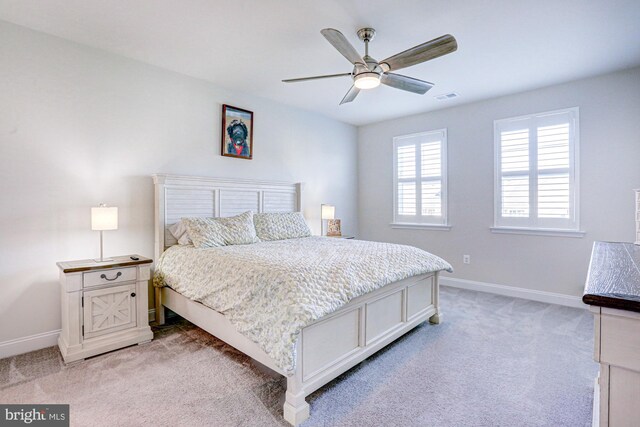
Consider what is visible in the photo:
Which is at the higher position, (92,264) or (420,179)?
(420,179)

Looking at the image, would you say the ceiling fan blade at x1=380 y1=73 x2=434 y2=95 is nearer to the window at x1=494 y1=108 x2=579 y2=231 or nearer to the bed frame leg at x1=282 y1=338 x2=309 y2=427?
the window at x1=494 y1=108 x2=579 y2=231

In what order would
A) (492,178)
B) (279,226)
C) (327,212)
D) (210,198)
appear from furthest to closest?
(327,212) < (492,178) < (279,226) < (210,198)

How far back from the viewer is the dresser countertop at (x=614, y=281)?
82 centimetres

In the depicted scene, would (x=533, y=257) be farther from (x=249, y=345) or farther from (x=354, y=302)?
(x=249, y=345)

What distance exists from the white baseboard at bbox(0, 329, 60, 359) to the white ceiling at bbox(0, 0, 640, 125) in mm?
2532

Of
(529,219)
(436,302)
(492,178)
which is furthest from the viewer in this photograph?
(492,178)

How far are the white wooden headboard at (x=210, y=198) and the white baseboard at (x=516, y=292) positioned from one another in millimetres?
2553

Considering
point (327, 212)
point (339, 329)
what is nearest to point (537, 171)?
point (327, 212)

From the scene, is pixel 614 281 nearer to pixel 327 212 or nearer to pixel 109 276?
pixel 109 276

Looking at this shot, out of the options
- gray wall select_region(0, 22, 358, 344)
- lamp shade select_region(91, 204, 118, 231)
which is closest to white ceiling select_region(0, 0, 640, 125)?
gray wall select_region(0, 22, 358, 344)

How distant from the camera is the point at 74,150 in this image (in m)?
2.78

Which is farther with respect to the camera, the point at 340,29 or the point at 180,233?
the point at 180,233

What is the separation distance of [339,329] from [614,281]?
1.45 meters

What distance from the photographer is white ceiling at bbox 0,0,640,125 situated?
228 centimetres
